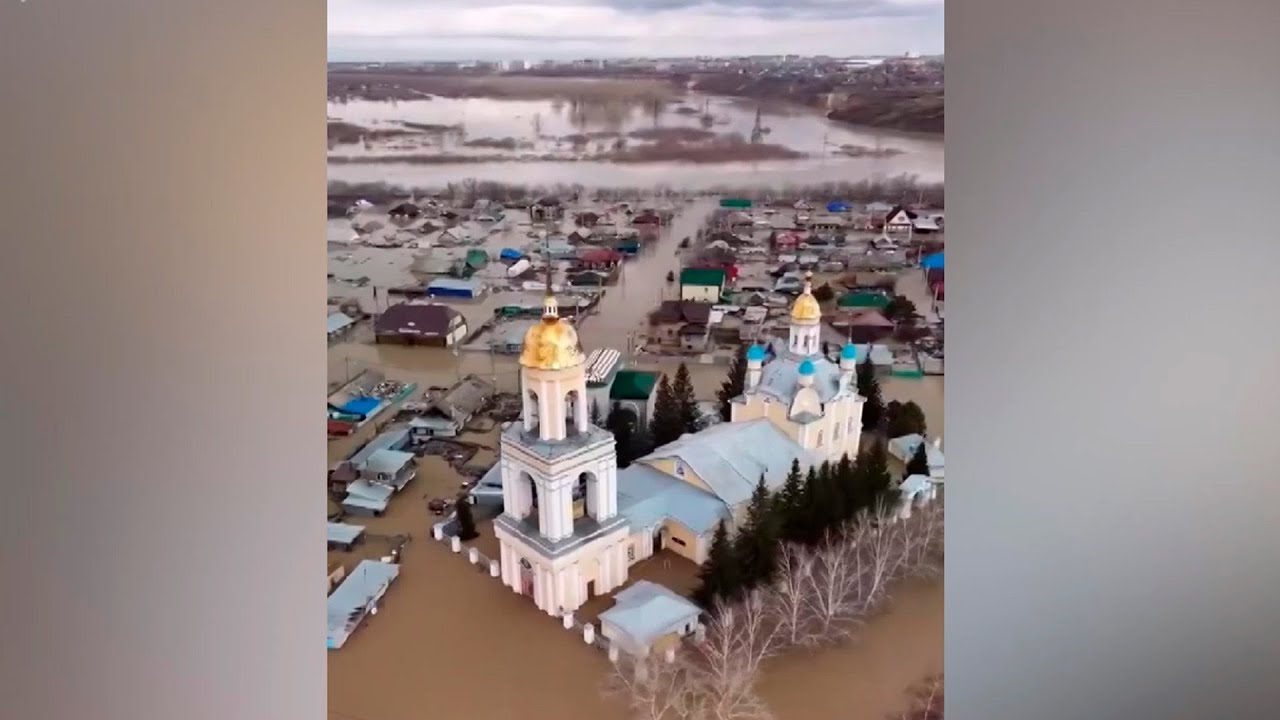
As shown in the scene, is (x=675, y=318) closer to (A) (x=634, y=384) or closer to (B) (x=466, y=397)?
(A) (x=634, y=384)

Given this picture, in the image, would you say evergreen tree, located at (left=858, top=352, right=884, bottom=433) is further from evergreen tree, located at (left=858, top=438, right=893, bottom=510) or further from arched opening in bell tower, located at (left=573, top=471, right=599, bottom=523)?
arched opening in bell tower, located at (left=573, top=471, right=599, bottom=523)

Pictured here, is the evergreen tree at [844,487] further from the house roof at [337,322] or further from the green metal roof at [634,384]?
the house roof at [337,322]

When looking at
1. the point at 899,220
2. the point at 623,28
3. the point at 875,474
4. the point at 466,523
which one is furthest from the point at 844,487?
the point at 623,28

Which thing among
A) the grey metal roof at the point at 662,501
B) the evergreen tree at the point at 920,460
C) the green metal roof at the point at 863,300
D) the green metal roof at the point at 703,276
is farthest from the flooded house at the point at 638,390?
the evergreen tree at the point at 920,460

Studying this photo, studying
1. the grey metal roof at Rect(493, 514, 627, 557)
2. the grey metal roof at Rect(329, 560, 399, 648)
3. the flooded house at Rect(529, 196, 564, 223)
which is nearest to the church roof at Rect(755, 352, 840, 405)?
the grey metal roof at Rect(493, 514, 627, 557)
